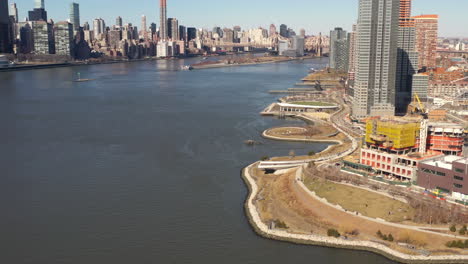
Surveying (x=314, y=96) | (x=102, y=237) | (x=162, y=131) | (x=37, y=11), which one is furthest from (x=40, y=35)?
(x=102, y=237)

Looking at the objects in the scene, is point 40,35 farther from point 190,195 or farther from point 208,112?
point 190,195

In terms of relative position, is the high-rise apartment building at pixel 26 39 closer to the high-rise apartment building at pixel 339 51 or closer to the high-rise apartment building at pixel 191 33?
the high-rise apartment building at pixel 191 33

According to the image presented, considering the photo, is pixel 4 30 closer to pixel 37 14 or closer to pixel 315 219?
pixel 37 14

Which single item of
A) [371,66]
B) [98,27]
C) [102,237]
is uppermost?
[98,27]

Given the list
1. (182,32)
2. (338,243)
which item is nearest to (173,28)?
(182,32)

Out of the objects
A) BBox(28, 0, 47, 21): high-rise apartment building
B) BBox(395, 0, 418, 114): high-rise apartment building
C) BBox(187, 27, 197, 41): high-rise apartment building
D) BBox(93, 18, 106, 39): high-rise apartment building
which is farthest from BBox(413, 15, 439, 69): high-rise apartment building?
BBox(93, 18, 106, 39): high-rise apartment building

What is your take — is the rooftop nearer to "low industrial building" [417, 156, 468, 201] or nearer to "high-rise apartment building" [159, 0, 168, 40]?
"low industrial building" [417, 156, 468, 201]
